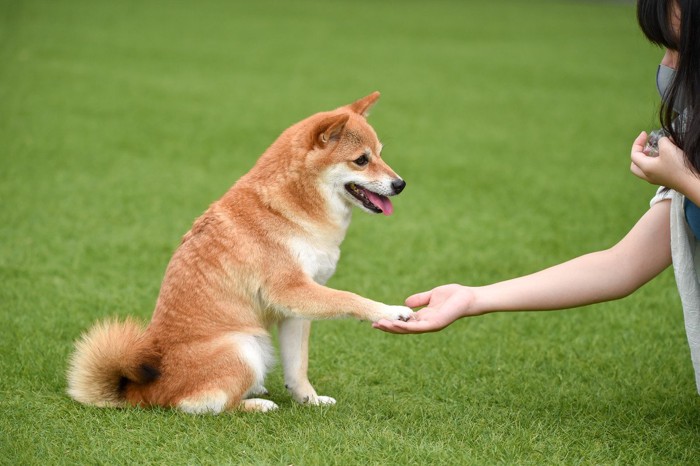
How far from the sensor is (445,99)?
34.4 ft

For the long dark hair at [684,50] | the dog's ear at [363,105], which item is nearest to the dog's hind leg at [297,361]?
the dog's ear at [363,105]

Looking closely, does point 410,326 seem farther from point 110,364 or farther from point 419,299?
point 110,364

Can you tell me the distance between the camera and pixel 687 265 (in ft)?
8.87

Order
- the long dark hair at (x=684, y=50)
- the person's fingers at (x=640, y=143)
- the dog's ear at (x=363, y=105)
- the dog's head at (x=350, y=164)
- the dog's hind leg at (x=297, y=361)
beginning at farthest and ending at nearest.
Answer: the dog's ear at (x=363, y=105) < the dog's hind leg at (x=297, y=361) < the dog's head at (x=350, y=164) < the person's fingers at (x=640, y=143) < the long dark hair at (x=684, y=50)

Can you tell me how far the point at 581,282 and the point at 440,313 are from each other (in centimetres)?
48

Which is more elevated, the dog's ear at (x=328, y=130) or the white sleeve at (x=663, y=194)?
the dog's ear at (x=328, y=130)

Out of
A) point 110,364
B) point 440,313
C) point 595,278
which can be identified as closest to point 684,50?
point 595,278

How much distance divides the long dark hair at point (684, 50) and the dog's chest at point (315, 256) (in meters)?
1.21

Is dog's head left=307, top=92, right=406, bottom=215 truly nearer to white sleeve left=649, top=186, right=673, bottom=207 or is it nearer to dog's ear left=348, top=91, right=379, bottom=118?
dog's ear left=348, top=91, right=379, bottom=118

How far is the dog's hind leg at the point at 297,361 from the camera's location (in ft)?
10.7

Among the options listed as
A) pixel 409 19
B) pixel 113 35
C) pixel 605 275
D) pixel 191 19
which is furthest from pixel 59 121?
pixel 409 19

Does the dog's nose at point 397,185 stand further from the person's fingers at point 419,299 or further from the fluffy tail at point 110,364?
the fluffy tail at point 110,364

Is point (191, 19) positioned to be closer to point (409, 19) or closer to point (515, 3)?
point (409, 19)

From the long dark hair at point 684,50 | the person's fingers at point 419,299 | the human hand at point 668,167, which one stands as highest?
the long dark hair at point 684,50
